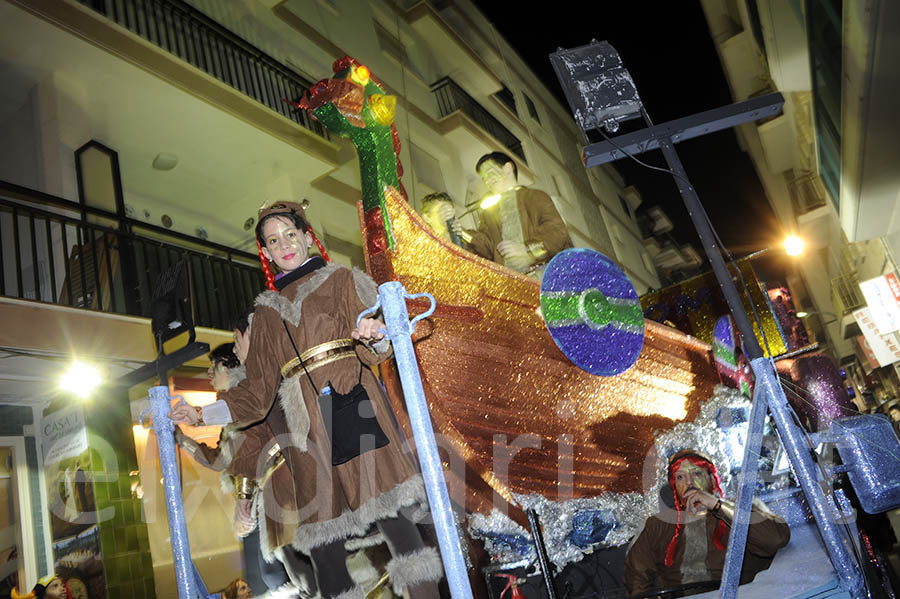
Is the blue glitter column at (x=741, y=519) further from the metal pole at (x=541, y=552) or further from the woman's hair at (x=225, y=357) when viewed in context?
the woman's hair at (x=225, y=357)

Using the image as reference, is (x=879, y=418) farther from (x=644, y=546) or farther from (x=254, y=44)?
(x=254, y=44)

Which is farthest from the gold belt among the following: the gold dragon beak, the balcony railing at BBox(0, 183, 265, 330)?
the balcony railing at BBox(0, 183, 265, 330)

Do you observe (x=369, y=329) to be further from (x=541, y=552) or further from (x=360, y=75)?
(x=360, y=75)

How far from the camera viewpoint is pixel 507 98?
16859mm

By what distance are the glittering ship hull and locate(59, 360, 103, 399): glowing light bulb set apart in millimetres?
4810

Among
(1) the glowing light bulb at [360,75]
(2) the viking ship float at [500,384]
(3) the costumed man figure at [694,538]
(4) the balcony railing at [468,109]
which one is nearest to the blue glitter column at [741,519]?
(2) the viking ship float at [500,384]

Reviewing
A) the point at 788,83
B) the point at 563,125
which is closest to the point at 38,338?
the point at 788,83

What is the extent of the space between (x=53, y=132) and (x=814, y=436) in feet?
24.9

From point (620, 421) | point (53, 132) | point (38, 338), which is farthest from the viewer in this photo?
point (53, 132)

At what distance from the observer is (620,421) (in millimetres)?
4250

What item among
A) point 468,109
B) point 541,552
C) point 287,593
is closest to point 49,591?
point 287,593

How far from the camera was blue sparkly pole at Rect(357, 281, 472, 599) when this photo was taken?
5.76 feet

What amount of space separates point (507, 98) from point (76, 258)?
12.1m

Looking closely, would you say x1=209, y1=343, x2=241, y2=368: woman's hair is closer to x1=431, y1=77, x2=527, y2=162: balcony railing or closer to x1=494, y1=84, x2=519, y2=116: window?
x1=431, y1=77, x2=527, y2=162: balcony railing
